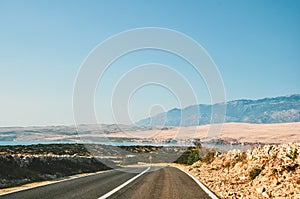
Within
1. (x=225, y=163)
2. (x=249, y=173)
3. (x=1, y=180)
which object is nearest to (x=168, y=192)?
(x=249, y=173)

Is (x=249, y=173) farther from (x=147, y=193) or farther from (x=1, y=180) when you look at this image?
(x=1, y=180)

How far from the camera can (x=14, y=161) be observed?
22344 millimetres

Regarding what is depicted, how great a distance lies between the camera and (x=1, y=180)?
18219 mm

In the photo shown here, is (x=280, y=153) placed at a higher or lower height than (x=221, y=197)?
higher

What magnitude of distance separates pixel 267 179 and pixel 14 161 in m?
15.0

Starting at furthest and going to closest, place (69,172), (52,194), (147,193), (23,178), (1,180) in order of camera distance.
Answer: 1. (69,172)
2. (23,178)
3. (1,180)
4. (147,193)
5. (52,194)

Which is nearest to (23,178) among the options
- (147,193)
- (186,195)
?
(147,193)

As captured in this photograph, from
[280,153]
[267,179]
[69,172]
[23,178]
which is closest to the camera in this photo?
[267,179]

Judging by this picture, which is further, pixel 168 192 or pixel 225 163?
pixel 225 163

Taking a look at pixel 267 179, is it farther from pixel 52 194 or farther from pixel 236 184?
pixel 52 194

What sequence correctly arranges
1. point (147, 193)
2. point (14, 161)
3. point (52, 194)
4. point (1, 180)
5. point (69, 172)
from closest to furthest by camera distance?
point (52, 194) → point (147, 193) → point (1, 180) → point (14, 161) → point (69, 172)

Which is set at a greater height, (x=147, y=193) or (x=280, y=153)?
(x=280, y=153)

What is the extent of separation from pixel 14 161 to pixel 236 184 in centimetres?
1334

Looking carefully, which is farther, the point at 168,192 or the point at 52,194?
the point at 168,192
